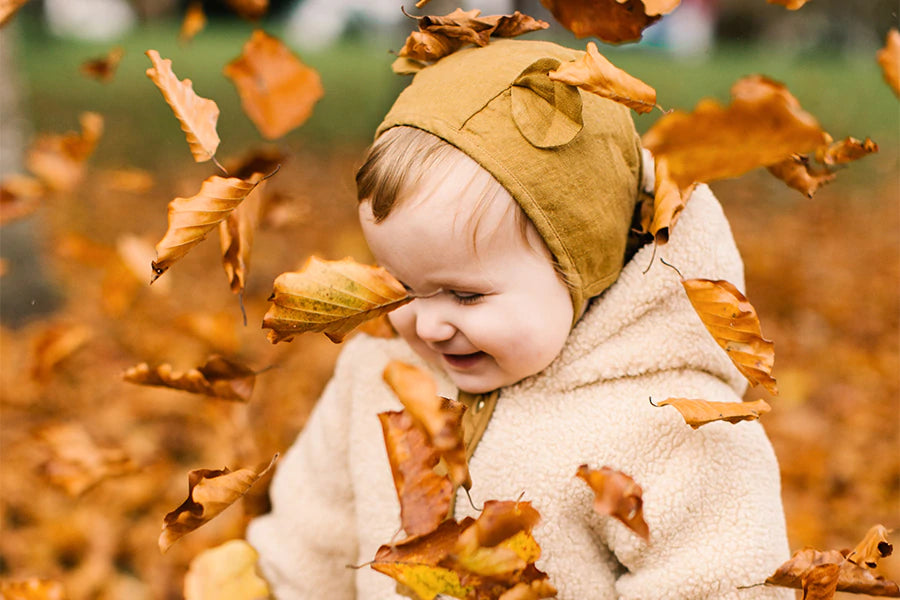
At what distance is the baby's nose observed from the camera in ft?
2.98

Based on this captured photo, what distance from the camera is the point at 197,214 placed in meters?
0.88

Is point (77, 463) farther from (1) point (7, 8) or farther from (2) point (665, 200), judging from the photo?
(2) point (665, 200)

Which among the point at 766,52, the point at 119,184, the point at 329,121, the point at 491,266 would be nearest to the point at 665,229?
the point at 491,266

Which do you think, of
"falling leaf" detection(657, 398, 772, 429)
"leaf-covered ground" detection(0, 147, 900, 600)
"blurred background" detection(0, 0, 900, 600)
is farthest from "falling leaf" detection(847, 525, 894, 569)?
"blurred background" detection(0, 0, 900, 600)

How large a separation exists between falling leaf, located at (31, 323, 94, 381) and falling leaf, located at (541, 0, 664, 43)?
131 cm

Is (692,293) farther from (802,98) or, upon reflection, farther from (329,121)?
(329,121)

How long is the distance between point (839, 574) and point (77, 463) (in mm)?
1263

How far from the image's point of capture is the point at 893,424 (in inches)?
95.1

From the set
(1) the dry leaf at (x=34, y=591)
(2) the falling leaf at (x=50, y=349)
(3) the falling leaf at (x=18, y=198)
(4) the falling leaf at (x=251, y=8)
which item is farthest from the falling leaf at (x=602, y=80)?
(2) the falling leaf at (x=50, y=349)

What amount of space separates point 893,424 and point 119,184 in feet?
7.46

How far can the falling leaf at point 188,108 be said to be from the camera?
932mm

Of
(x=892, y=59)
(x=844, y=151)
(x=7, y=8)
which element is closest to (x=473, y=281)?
(x=844, y=151)

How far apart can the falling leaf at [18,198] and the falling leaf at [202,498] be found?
35.9 inches

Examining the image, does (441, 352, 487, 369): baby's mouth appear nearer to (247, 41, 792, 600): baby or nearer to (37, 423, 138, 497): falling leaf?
(247, 41, 792, 600): baby
